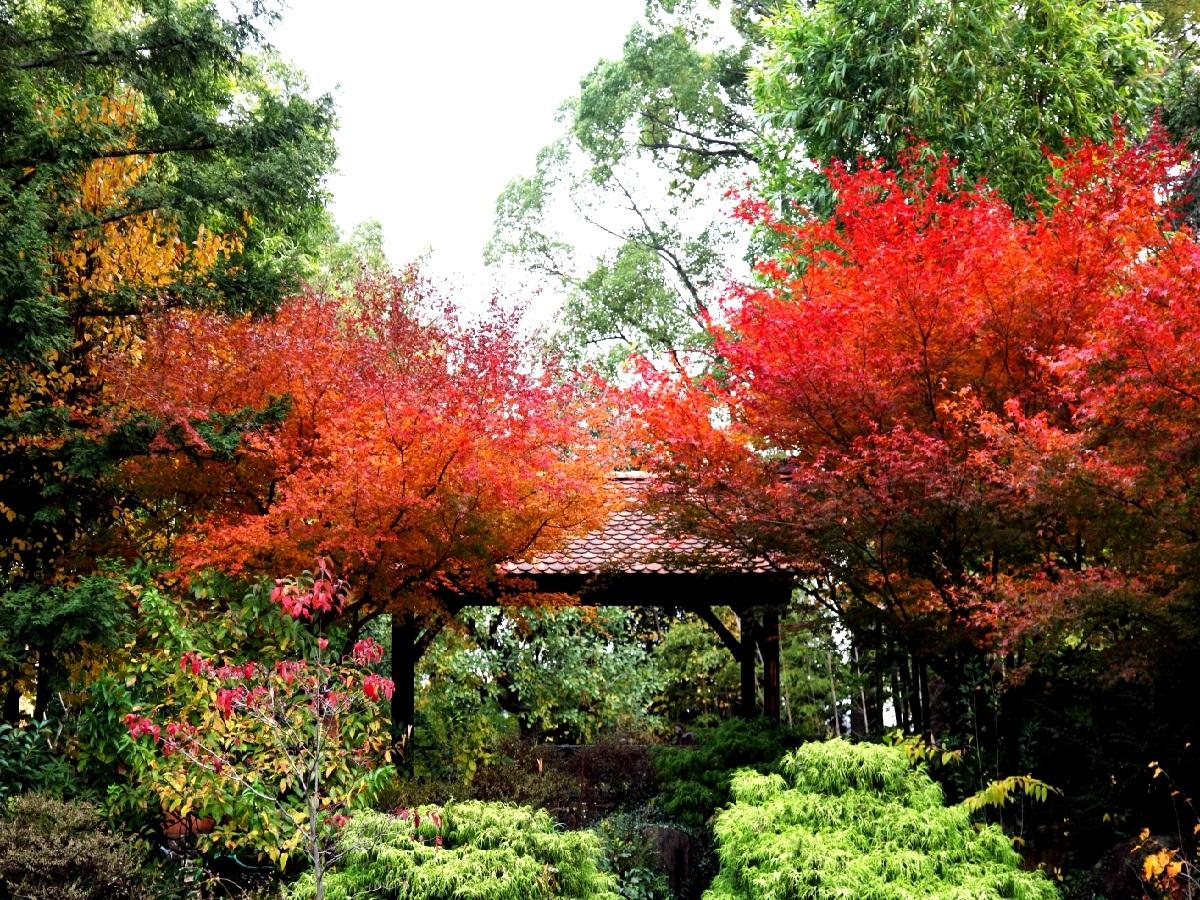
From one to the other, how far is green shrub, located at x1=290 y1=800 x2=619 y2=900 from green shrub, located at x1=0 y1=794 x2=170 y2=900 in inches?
47.6

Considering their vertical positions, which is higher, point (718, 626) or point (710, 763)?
point (718, 626)

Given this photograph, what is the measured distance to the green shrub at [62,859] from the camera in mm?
5555

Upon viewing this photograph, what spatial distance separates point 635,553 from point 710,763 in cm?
234

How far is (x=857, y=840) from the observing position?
5.47 m

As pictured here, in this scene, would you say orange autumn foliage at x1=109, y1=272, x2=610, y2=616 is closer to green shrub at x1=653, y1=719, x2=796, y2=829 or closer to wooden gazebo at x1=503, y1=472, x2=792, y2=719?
wooden gazebo at x1=503, y1=472, x2=792, y2=719

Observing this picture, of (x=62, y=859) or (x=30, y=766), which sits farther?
(x=30, y=766)

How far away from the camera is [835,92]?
39.9 ft

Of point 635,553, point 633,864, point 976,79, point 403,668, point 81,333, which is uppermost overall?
point 976,79

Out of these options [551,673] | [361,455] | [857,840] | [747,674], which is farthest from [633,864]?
[551,673]

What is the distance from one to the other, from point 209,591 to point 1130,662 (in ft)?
19.0

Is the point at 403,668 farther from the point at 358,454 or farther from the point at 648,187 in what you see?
the point at 648,187

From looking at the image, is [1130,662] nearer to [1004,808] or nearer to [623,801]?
[1004,808]

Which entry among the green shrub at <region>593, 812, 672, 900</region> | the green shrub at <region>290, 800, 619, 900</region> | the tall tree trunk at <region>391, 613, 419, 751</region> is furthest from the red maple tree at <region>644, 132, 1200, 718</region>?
the tall tree trunk at <region>391, 613, 419, 751</region>

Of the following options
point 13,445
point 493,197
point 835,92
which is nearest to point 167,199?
point 13,445
